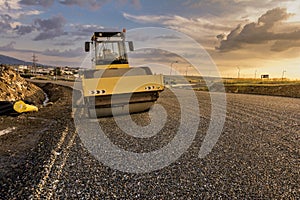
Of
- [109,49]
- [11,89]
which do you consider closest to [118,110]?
[109,49]

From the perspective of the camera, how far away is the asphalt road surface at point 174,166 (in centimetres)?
420

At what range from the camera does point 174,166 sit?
533cm

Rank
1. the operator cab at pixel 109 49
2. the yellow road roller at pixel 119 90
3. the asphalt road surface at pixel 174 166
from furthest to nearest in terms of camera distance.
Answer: the operator cab at pixel 109 49 < the yellow road roller at pixel 119 90 < the asphalt road surface at pixel 174 166

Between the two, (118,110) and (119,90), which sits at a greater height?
(119,90)

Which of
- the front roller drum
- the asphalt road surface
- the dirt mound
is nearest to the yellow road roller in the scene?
the front roller drum

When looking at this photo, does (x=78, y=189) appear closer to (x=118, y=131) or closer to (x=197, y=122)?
(x=118, y=131)

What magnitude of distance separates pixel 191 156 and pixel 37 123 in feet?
26.3

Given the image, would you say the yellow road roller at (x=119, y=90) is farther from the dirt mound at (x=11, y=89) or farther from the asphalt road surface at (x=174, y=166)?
the dirt mound at (x=11, y=89)

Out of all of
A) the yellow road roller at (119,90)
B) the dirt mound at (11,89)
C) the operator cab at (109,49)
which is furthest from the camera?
the dirt mound at (11,89)

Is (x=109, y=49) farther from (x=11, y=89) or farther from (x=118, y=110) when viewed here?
(x=11, y=89)

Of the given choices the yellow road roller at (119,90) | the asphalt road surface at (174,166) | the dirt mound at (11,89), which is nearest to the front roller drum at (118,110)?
the yellow road roller at (119,90)

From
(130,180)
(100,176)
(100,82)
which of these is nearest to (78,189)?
(100,176)

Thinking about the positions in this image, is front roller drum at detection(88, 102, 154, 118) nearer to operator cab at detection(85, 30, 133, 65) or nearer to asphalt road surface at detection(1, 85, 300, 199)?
asphalt road surface at detection(1, 85, 300, 199)

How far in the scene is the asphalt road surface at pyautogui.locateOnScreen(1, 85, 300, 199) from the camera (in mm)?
4199
